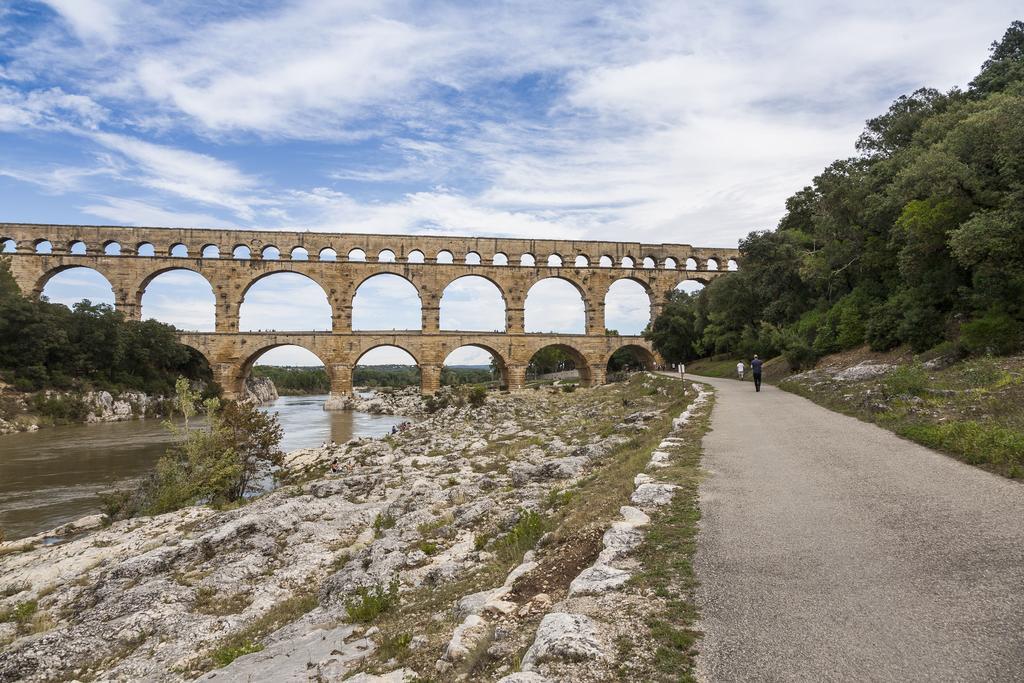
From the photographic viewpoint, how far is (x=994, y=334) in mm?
12539

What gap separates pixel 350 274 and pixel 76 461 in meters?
22.9

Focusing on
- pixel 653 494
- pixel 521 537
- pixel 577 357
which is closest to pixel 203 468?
pixel 521 537

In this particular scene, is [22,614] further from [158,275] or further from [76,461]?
[158,275]

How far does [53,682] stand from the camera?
199 inches

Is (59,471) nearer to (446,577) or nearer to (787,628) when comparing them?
(446,577)

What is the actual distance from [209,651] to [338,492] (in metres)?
6.14

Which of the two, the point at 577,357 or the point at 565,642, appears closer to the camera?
the point at 565,642

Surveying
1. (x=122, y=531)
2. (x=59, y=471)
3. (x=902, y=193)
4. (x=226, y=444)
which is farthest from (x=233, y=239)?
(x=902, y=193)

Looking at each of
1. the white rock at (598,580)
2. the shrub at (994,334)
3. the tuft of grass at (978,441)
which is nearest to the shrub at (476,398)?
the shrub at (994,334)

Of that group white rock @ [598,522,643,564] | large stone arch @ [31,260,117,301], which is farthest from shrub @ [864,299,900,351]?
large stone arch @ [31,260,117,301]

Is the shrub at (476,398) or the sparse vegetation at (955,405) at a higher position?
the sparse vegetation at (955,405)

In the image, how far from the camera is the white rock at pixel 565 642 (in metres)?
2.83

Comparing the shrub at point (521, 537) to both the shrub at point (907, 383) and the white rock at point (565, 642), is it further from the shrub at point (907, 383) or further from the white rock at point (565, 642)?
the shrub at point (907, 383)

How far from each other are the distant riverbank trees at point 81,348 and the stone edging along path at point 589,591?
3611cm
